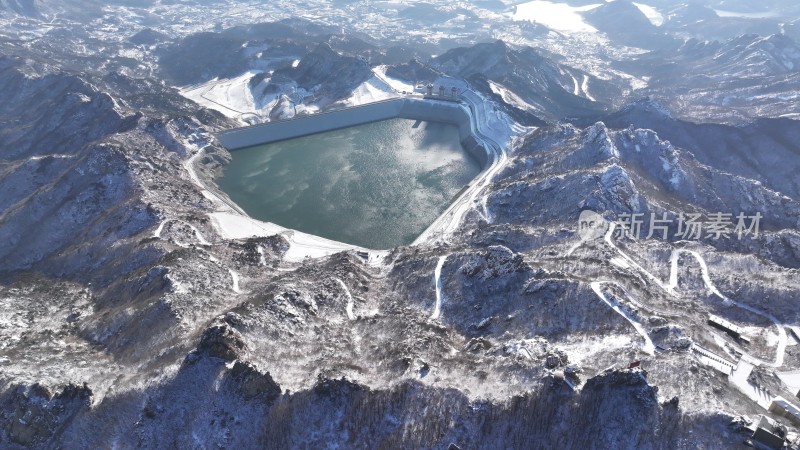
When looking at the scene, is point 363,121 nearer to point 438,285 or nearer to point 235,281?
point 235,281

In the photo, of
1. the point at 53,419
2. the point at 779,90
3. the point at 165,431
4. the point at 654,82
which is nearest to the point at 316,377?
the point at 165,431

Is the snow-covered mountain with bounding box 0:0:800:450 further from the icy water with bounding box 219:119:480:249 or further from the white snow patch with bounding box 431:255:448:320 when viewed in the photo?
the icy water with bounding box 219:119:480:249

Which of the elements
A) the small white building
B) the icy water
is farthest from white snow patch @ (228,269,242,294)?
the small white building

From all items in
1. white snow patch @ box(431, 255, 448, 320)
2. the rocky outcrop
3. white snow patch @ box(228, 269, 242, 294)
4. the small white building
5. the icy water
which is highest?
the small white building

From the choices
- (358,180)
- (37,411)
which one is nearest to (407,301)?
(37,411)

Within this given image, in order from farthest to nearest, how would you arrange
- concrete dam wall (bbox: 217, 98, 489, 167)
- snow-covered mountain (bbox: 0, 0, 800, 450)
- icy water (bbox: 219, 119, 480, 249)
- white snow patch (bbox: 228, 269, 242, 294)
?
concrete dam wall (bbox: 217, 98, 489, 167)
icy water (bbox: 219, 119, 480, 249)
white snow patch (bbox: 228, 269, 242, 294)
snow-covered mountain (bbox: 0, 0, 800, 450)

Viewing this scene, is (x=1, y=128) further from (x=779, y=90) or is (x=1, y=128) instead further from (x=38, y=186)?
(x=779, y=90)

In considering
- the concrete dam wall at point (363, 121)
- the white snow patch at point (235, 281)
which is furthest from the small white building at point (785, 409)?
the concrete dam wall at point (363, 121)
